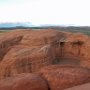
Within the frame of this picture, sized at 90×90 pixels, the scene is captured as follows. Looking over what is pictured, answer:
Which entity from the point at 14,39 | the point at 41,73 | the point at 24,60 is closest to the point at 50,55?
the point at 24,60

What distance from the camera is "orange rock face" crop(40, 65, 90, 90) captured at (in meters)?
11.6

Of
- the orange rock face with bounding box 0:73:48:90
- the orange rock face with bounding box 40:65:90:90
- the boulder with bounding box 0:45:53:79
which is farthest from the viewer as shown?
the boulder with bounding box 0:45:53:79

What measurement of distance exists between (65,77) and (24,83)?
5.14 feet

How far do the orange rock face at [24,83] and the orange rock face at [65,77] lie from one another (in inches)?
12.8

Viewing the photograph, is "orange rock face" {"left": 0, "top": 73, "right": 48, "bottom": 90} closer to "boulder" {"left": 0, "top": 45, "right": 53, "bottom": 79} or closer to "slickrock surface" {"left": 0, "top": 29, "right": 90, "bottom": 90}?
"slickrock surface" {"left": 0, "top": 29, "right": 90, "bottom": 90}

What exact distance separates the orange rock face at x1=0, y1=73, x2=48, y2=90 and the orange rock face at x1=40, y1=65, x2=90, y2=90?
0.33 m

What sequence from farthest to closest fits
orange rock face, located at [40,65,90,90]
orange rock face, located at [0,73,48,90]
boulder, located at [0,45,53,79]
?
boulder, located at [0,45,53,79], orange rock face, located at [40,65,90,90], orange rock face, located at [0,73,48,90]

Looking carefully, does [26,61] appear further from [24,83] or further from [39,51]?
[24,83]

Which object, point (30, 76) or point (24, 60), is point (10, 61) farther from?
point (30, 76)

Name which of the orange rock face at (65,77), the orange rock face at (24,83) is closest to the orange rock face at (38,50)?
the orange rock face at (65,77)

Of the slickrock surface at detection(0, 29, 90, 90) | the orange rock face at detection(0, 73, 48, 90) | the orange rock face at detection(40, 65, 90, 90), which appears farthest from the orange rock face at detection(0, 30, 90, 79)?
the orange rock face at detection(0, 73, 48, 90)

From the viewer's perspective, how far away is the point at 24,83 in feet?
37.5

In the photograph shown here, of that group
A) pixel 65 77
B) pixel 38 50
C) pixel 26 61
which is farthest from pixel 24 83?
pixel 38 50

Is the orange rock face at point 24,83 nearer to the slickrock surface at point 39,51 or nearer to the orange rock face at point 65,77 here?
the orange rock face at point 65,77
